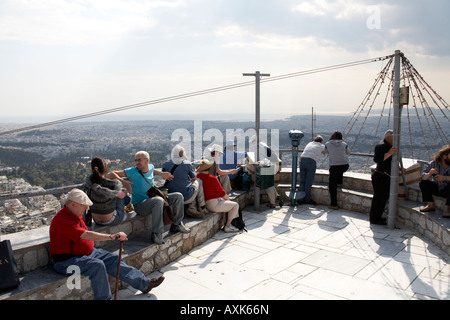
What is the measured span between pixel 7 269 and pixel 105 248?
1.39 metres

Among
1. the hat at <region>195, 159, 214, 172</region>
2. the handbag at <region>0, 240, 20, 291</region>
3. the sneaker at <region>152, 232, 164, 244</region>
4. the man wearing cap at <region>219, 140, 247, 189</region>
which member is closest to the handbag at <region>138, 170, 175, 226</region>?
the sneaker at <region>152, 232, 164, 244</region>

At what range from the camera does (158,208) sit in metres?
5.25

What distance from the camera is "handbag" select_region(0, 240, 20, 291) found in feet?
11.4

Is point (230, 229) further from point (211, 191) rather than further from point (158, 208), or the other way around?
point (158, 208)

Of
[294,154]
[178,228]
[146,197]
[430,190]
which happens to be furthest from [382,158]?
[146,197]

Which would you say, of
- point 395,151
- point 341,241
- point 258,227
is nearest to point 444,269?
point 341,241

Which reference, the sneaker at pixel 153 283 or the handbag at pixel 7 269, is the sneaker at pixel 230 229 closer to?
the sneaker at pixel 153 283

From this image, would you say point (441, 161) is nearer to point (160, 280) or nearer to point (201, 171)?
point (201, 171)

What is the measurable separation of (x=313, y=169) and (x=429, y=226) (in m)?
2.73

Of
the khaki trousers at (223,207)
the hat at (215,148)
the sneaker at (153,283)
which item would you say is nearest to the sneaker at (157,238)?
the sneaker at (153,283)

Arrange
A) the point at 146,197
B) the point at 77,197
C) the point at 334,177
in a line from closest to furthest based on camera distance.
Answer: the point at 77,197 < the point at 146,197 < the point at 334,177

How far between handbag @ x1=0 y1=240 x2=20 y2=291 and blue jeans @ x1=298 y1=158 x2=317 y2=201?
624 centimetres

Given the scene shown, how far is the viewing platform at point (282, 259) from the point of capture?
440 centimetres

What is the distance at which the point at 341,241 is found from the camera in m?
6.36
